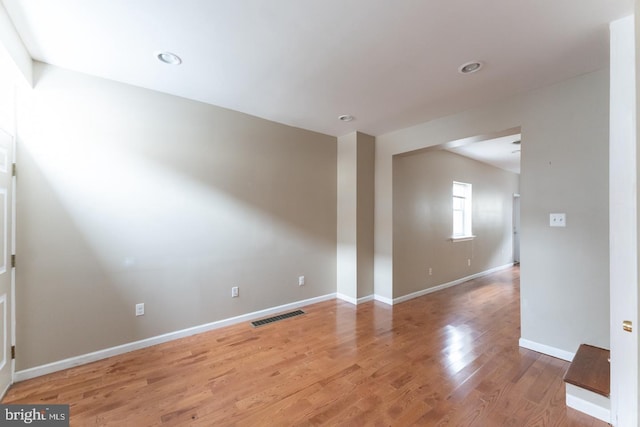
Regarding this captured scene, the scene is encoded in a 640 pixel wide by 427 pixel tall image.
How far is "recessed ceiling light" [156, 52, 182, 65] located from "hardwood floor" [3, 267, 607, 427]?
262 cm

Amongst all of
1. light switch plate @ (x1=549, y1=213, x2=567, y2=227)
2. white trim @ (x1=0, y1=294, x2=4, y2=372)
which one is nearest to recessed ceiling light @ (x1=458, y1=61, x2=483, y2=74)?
light switch plate @ (x1=549, y1=213, x2=567, y2=227)

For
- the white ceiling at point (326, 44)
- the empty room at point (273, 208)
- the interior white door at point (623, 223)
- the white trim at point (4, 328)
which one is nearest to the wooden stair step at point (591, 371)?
the empty room at point (273, 208)

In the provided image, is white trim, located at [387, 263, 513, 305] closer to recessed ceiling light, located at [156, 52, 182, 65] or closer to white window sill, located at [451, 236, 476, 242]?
white window sill, located at [451, 236, 476, 242]

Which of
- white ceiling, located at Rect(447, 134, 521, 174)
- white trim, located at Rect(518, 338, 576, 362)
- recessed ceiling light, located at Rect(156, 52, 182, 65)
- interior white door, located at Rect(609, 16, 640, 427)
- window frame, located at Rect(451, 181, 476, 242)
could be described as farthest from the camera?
window frame, located at Rect(451, 181, 476, 242)

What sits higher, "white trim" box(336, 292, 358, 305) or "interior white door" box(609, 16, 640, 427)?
"interior white door" box(609, 16, 640, 427)

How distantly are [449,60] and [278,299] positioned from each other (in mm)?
3273

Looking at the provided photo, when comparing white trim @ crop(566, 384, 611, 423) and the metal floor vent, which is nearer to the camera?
white trim @ crop(566, 384, 611, 423)

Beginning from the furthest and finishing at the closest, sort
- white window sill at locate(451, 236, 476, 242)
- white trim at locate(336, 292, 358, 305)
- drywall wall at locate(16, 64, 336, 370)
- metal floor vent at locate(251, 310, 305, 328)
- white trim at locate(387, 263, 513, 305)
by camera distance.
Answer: white window sill at locate(451, 236, 476, 242)
white trim at locate(387, 263, 513, 305)
white trim at locate(336, 292, 358, 305)
metal floor vent at locate(251, 310, 305, 328)
drywall wall at locate(16, 64, 336, 370)

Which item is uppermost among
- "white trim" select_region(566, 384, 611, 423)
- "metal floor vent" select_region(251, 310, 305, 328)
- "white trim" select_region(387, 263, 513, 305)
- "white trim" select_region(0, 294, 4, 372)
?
"white trim" select_region(0, 294, 4, 372)

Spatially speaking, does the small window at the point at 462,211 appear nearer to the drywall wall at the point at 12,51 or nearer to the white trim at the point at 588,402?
the white trim at the point at 588,402

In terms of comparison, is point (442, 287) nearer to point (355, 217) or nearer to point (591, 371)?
point (355, 217)

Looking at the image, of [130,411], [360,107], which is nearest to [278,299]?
[130,411]

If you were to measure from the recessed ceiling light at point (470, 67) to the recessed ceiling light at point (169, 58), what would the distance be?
237cm

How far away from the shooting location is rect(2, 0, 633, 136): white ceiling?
1.63 metres
